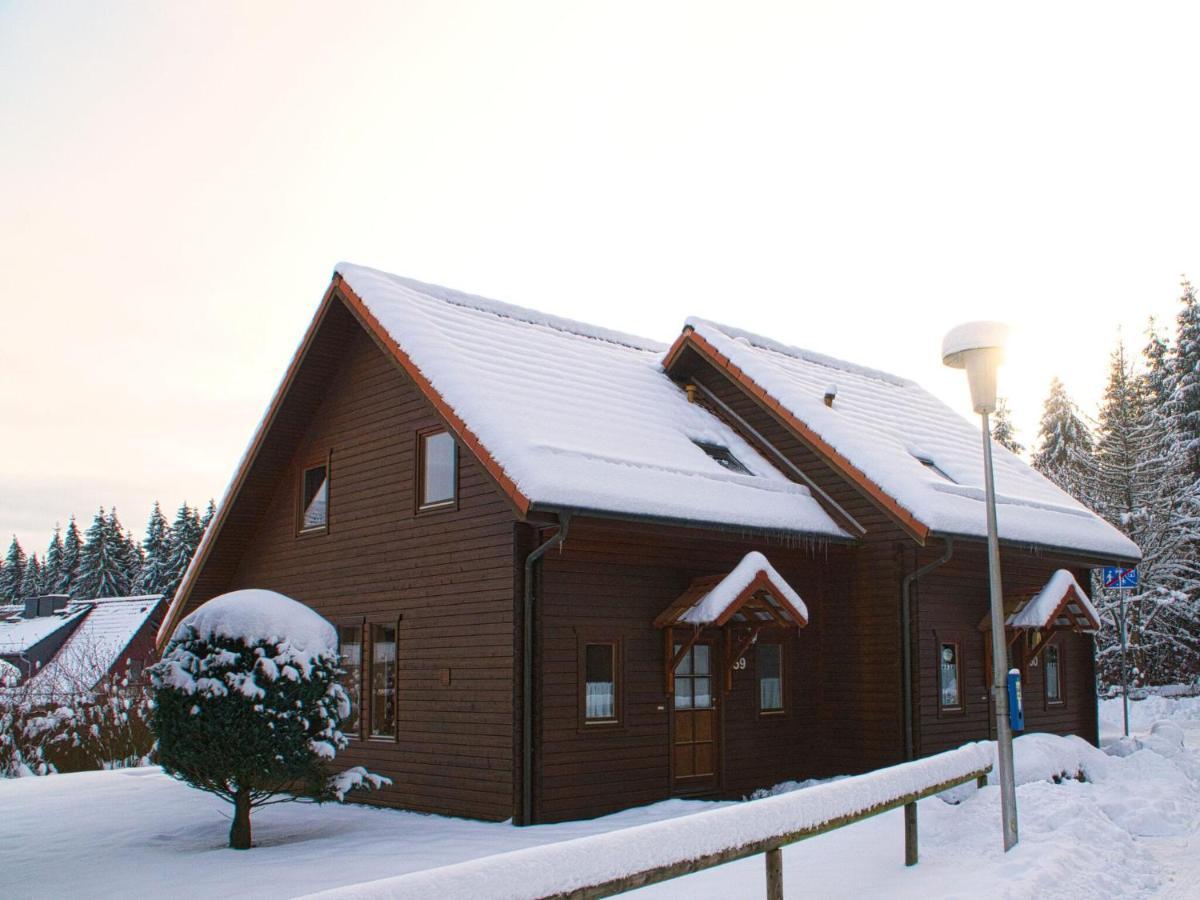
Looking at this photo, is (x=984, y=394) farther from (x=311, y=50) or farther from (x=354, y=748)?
(x=354, y=748)

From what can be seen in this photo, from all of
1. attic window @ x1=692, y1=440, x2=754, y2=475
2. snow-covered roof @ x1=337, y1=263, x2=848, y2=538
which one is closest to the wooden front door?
snow-covered roof @ x1=337, y1=263, x2=848, y2=538

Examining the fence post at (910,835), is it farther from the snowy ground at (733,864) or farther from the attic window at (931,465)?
the attic window at (931,465)

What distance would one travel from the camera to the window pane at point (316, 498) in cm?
1712

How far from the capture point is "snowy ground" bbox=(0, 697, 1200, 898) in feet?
27.6

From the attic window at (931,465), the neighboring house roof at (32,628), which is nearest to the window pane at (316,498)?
the attic window at (931,465)

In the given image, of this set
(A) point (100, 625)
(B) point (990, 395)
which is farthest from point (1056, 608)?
(A) point (100, 625)

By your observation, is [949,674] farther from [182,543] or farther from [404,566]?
[182,543]

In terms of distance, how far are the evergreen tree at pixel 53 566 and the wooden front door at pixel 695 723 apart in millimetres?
81706

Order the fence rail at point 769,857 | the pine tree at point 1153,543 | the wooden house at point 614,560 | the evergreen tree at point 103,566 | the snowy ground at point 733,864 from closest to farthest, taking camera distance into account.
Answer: the fence rail at point 769,857
the snowy ground at point 733,864
the wooden house at point 614,560
the pine tree at point 1153,543
the evergreen tree at point 103,566

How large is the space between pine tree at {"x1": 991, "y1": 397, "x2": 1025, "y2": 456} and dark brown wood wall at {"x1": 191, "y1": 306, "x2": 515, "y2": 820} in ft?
131

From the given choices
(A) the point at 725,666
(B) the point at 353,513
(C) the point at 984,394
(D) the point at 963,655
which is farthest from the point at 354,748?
(C) the point at 984,394

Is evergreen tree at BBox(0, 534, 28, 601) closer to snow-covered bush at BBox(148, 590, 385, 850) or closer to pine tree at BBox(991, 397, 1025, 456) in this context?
pine tree at BBox(991, 397, 1025, 456)

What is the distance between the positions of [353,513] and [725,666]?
586 cm

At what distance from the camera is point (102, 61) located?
37.1 feet
